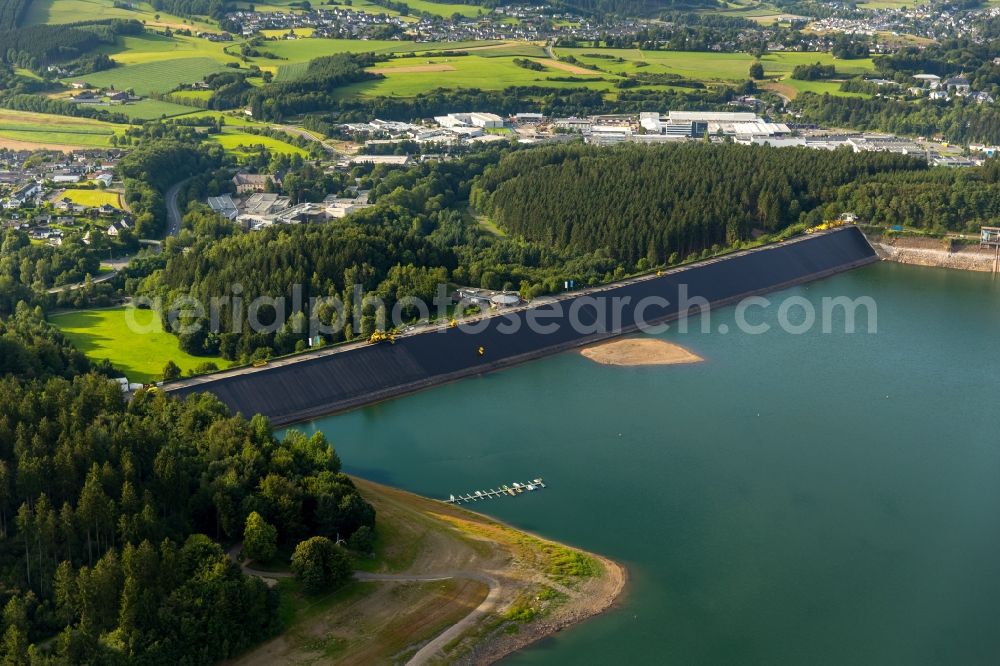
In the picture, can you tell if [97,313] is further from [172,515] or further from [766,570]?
[766,570]

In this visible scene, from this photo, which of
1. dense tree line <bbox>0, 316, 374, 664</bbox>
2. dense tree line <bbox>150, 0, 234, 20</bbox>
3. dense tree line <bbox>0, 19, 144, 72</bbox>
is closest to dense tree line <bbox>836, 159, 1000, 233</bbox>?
dense tree line <bbox>0, 316, 374, 664</bbox>

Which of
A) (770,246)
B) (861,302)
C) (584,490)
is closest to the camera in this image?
(584,490)

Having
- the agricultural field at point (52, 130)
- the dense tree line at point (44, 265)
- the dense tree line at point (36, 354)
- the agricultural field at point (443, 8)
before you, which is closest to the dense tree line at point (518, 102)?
the agricultural field at point (52, 130)

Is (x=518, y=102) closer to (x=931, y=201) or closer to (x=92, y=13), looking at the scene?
(x=931, y=201)

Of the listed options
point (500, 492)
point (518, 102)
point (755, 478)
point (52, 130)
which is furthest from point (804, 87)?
point (500, 492)

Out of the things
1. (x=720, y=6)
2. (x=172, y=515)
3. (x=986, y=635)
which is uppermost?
(x=720, y=6)

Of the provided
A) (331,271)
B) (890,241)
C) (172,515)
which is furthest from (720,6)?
(172,515)
